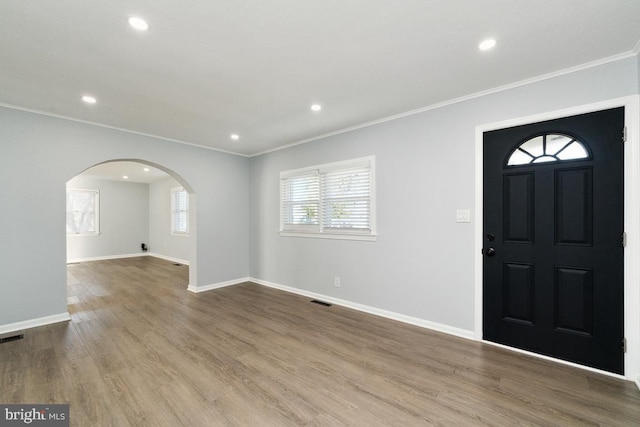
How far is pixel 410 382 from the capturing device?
7.30ft

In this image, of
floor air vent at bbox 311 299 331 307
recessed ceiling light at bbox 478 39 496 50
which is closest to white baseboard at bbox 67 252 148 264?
floor air vent at bbox 311 299 331 307

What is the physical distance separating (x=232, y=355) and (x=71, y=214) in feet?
29.0

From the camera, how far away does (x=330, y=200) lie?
4.36 metres

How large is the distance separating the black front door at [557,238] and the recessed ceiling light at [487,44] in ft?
3.26

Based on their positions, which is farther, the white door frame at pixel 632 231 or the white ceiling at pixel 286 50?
the white door frame at pixel 632 231

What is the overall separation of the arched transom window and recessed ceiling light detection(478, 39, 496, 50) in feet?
3.55

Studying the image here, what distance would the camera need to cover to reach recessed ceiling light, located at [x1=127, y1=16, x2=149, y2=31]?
1.79m

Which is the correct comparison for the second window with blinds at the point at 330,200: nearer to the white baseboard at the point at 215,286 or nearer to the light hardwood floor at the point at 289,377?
the light hardwood floor at the point at 289,377

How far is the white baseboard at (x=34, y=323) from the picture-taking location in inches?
126

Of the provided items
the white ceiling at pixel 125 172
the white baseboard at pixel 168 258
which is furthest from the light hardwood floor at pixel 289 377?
the white baseboard at pixel 168 258

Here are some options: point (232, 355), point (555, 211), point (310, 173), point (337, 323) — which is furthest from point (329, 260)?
point (555, 211)

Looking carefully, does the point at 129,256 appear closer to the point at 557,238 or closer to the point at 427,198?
the point at 427,198

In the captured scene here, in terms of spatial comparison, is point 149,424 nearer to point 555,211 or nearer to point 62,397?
point 62,397

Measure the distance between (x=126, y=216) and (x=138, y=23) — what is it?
370 inches
